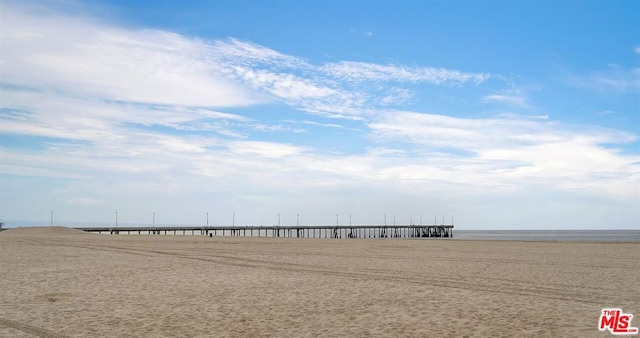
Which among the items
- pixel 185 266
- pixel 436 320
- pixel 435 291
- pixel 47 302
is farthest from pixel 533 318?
pixel 185 266

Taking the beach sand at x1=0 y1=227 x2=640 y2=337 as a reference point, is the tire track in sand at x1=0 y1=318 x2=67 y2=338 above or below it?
above

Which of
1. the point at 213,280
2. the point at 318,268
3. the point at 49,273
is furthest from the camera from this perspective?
the point at 318,268

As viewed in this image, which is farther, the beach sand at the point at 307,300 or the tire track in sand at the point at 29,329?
the beach sand at the point at 307,300

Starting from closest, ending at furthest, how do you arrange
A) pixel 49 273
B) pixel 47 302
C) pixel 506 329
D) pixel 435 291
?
pixel 506 329, pixel 47 302, pixel 435 291, pixel 49 273

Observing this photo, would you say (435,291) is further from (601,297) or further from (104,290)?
(104,290)

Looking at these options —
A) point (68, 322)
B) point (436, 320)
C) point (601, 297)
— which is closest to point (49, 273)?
point (68, 322)

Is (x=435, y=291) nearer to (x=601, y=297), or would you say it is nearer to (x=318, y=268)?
(x=601, y=297)

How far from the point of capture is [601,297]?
49.4ft

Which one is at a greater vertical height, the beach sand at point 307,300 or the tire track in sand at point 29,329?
the tire track in sand at point 29,329

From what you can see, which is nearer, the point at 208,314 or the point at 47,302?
the point at 208,314

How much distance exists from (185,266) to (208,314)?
40.6ft

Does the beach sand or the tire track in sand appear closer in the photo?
the tire track in sand

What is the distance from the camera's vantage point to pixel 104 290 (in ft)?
53.4

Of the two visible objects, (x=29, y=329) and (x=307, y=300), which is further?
(x=307, y=300)
